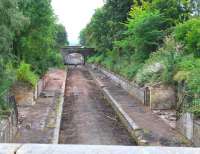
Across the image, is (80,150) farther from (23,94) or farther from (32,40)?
(32,40)

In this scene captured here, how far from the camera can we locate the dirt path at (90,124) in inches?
579

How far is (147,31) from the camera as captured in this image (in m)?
28.0

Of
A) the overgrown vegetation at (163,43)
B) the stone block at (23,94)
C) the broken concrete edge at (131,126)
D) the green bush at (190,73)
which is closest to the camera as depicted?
the broken concrete edge at (131,126)

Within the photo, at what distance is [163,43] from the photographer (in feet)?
89.3

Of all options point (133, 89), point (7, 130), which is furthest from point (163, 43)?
point (7, 130)

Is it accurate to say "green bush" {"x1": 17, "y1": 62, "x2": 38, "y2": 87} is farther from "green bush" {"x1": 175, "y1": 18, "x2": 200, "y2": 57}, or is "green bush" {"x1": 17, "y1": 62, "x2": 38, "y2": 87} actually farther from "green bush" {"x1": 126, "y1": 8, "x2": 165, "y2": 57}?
"green bush" {"x1": 126, "y1": 8, "x2": 165, "y2": 57}

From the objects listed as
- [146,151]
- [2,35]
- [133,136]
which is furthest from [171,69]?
[146,151]

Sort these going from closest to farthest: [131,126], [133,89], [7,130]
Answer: [7,130] < [131,126] < [133,89]

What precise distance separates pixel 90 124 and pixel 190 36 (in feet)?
22.0

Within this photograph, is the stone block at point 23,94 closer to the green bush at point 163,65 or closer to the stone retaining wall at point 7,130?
the green bush at point 163,65

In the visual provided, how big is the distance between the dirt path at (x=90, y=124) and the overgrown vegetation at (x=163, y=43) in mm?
2818

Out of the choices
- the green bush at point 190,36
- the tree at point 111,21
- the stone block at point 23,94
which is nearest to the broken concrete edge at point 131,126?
the stone block at point 23,94

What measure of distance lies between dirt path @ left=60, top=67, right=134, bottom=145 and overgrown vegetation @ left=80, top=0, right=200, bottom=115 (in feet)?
9.24

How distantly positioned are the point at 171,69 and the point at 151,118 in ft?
11.6
